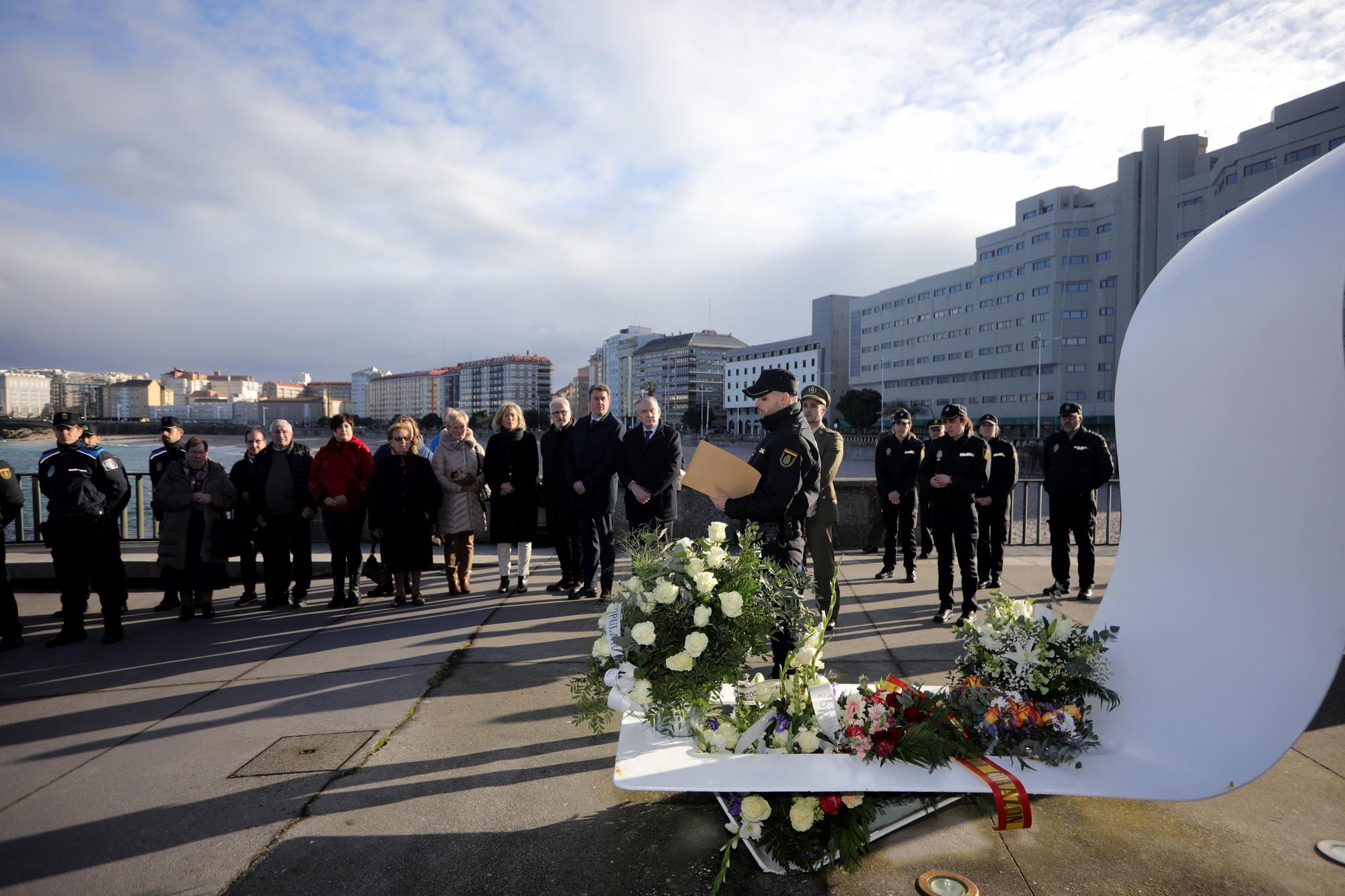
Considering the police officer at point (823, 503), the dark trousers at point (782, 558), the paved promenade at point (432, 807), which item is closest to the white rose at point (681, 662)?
the paved promenade at point (432, 807)

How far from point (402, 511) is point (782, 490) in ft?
15.5

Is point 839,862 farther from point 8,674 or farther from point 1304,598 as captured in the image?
point 8,674

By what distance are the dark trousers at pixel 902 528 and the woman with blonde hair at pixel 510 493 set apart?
172 inches

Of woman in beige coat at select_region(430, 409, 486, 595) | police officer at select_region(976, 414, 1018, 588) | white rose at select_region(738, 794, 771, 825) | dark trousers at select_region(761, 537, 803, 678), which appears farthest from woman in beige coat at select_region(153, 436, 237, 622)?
police officer at select_region(976, 414, 1018, 588)

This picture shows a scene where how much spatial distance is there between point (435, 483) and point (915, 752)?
600cm

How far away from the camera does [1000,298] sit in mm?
82125

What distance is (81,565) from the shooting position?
6211 mm

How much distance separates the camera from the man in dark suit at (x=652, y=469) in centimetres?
715

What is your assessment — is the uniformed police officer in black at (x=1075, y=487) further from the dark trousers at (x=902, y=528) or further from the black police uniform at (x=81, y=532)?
the black police uniform at (x=81, y=532)

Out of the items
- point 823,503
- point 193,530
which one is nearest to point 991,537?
point 823,503

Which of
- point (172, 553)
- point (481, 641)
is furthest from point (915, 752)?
point (172, 553)

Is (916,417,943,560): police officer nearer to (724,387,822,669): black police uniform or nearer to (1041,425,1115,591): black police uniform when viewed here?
(1041,425,1115,591): black police uniform

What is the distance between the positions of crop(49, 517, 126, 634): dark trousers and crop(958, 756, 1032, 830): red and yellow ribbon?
710cm

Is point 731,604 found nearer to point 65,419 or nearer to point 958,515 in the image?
point 958,515
